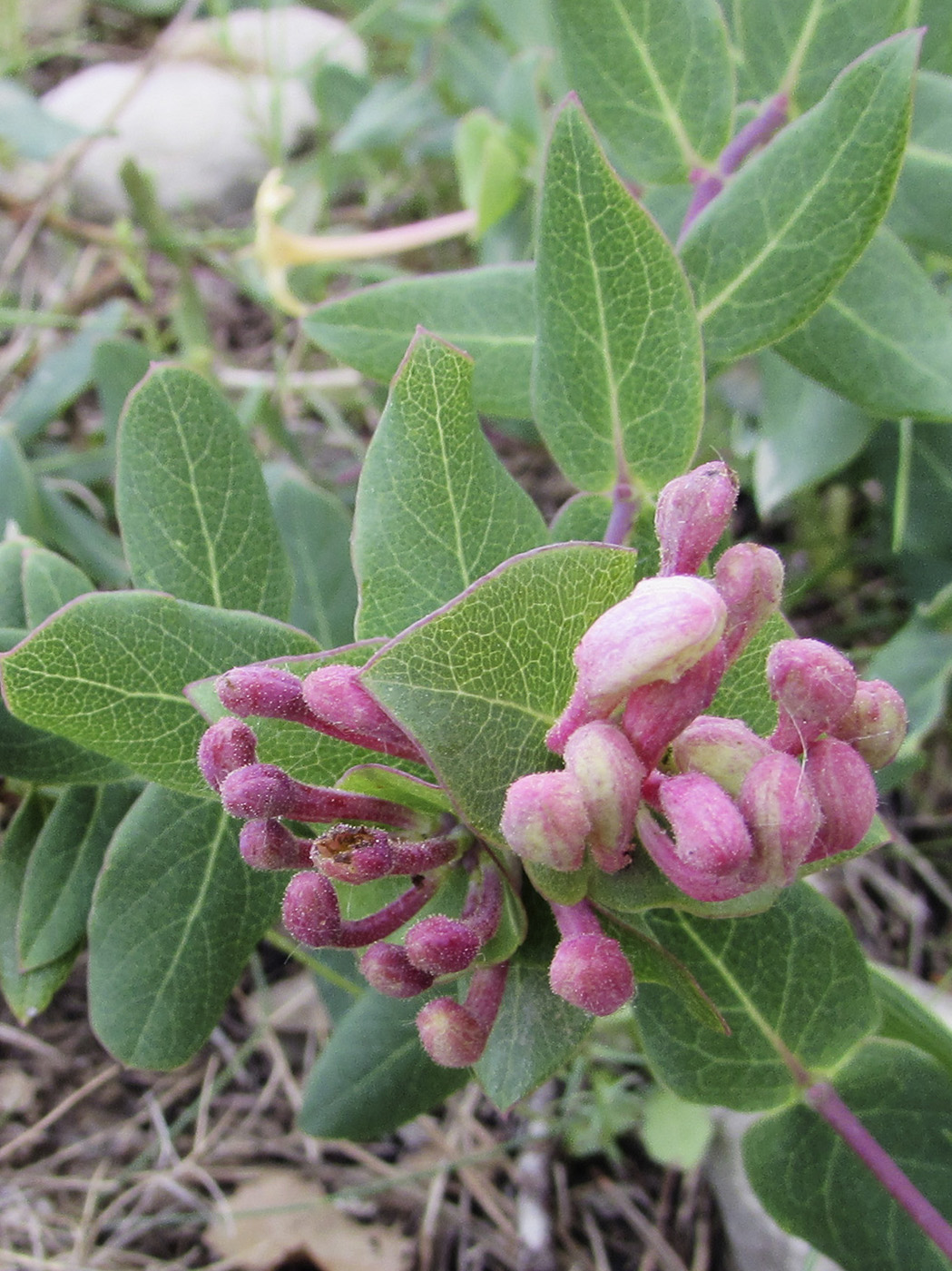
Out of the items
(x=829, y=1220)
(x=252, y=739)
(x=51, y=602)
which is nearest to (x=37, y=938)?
(x=51, y=602)

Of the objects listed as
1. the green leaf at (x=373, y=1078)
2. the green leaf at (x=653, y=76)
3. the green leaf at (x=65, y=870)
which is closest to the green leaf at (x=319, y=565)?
the green leaf at (x=65, y=870)

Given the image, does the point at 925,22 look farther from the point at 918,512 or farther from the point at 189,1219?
the point at 189,1219

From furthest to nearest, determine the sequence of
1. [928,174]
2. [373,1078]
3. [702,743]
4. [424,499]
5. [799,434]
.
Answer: [799,434]
[928,174]
[373,1078]
[424,499]
[702,743]

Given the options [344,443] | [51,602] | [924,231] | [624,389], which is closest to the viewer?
[624,389]

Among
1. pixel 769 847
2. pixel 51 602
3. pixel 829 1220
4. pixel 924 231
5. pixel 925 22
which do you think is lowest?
pixel 829 1220

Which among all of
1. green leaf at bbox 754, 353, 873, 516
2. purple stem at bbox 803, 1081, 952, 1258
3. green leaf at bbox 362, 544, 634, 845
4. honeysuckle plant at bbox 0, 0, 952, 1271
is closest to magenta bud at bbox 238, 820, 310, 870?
honeysuckle plant at bbox 0, 0, 952, 1271

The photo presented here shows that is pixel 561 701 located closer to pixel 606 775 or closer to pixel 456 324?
pixel 606 775

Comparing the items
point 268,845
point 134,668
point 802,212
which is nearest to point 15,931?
point 134,668

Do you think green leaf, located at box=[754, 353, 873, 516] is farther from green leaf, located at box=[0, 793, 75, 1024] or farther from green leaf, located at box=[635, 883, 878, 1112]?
green leaf, located at box=[0, 793, 75, 1024]
